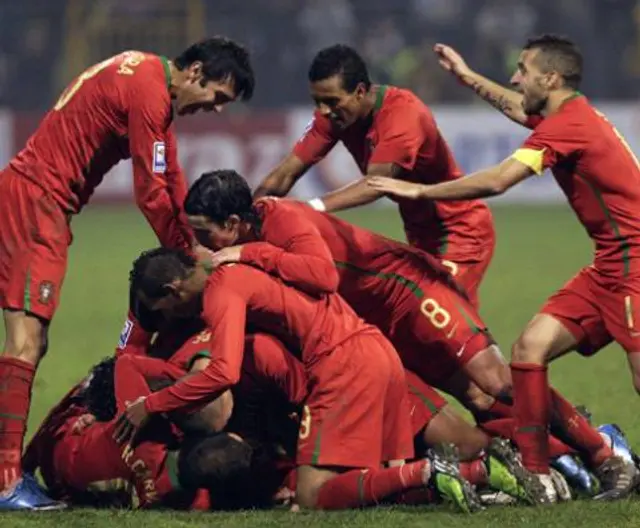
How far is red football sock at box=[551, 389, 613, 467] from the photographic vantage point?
716cm

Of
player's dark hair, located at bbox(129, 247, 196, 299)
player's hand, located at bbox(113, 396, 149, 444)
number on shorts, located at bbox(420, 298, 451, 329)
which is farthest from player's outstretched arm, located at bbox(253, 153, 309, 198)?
player's hand, located at bbox(113, 396, 149, 444)

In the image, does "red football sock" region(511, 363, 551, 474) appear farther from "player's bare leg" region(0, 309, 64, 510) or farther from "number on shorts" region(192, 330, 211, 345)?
"player's bare leg" region(0, 309, 64, 510)

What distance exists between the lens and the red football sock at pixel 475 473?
6.77 m

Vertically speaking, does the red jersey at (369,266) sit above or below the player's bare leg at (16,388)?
above

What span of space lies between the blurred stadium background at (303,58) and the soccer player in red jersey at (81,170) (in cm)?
1478

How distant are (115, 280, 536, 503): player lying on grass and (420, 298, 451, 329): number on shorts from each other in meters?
0.26

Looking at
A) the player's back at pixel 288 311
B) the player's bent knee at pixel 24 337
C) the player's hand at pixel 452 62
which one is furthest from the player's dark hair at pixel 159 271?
the player's hand at pixel 452 62

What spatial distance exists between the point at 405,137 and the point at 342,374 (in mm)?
1957

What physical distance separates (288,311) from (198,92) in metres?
1.27

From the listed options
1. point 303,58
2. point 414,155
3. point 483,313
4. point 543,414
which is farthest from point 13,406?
point 303,58

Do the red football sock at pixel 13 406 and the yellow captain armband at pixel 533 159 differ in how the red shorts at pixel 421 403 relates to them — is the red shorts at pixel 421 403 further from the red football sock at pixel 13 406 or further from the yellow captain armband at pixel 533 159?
the red football sock at pixel 13 406

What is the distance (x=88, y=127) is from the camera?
7418 mm

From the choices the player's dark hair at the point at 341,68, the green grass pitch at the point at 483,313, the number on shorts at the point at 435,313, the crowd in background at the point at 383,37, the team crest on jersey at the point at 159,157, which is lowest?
the green grass pitch at the point at 483,313

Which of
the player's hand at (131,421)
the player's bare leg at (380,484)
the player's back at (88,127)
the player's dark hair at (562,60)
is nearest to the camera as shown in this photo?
the player's bare leg at (380,484)
